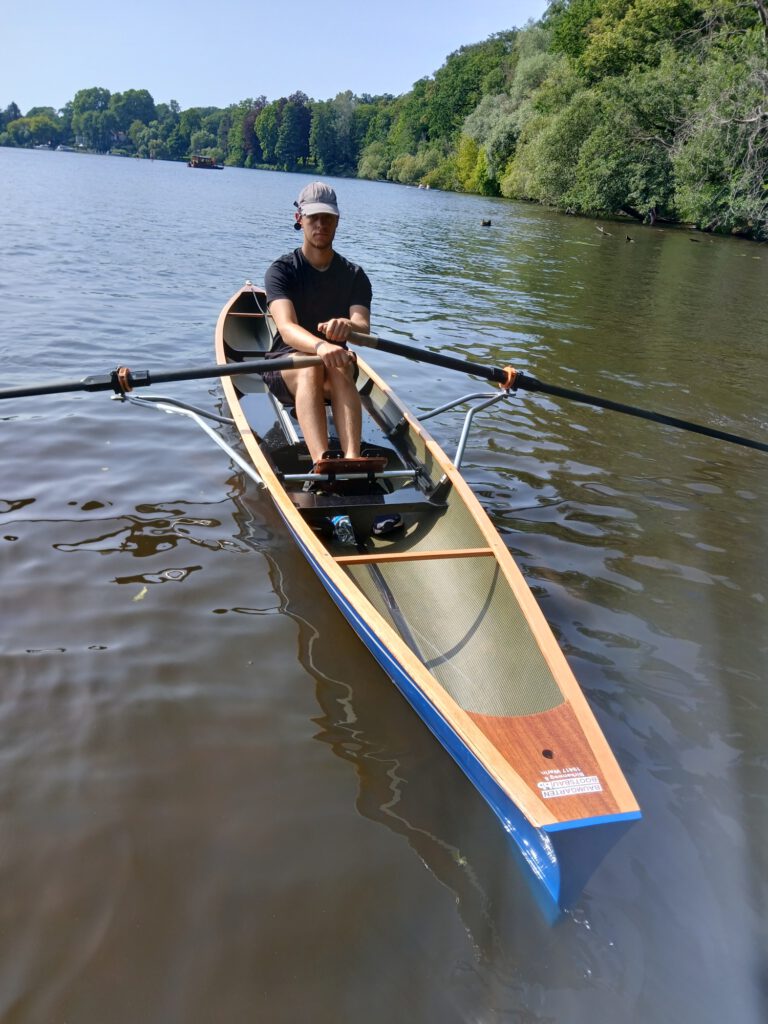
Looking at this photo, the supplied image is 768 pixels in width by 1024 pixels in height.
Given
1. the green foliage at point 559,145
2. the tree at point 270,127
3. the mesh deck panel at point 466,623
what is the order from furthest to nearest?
the tree at point 270,127, the green foliage at point 559,145, the mesh deck panel at point 466,623

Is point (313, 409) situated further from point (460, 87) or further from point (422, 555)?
point (460, 87)

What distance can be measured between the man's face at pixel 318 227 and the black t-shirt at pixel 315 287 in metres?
0.21

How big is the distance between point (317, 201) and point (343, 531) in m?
2.58

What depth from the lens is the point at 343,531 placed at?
484 cm

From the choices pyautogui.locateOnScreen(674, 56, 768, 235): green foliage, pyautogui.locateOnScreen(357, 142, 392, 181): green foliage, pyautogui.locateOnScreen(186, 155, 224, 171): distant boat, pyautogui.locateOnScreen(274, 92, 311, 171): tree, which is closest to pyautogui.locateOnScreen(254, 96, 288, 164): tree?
pyautogui.locateOnScreen(274, 92, 311, 171): tree

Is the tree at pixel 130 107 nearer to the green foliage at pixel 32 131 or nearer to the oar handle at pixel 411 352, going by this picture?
the green foliage at pixel 32 131

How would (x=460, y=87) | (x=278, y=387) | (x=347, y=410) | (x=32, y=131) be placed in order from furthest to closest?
(x=32, y=131), (x=460, y=87), (x=278, y=387), (x=347, y=410)

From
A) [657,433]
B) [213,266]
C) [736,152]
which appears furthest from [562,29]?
[657,433]

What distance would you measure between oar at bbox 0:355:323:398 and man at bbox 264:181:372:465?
22cm

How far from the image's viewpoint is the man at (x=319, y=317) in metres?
5.34

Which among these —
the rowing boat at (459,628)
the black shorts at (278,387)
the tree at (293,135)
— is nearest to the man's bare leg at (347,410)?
the rowing boat at (459,628)

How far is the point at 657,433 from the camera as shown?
26.5 feet

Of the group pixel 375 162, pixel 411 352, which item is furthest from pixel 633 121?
pixel 375 162

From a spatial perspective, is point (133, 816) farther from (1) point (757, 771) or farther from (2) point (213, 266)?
(2) point (213, 266)
